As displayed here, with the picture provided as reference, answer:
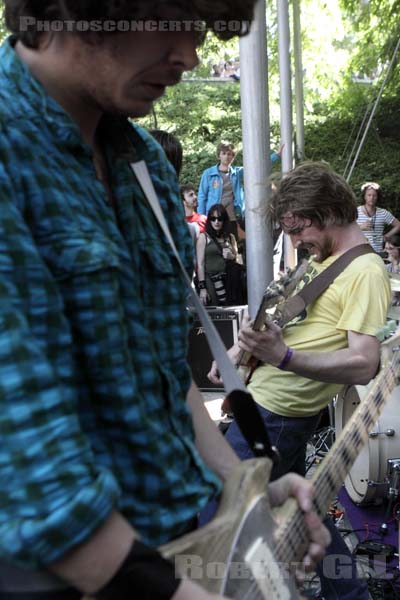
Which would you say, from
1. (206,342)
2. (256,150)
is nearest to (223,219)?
(206,342)

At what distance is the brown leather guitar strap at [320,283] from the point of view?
3072mm

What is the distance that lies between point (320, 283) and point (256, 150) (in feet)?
7.85

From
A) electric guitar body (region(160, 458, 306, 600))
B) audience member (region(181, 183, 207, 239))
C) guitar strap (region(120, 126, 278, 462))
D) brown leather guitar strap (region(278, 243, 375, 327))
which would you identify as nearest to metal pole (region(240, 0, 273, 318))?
brown leather guitar strap (region(278, 243, 375, 327))

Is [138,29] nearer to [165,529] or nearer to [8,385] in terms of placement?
[8,385]

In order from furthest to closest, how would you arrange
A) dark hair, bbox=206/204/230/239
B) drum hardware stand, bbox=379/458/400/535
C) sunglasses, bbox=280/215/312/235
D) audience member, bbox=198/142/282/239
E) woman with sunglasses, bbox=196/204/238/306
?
audience member, bbox=198/142/282/239 → dark hair, bbox=206/204/230/239 → woman with sunglasses, bbox=196/204/238/306 → drum hardware stand, bbox=379/458/400/535 → sunglasses, bbox=280/215/312/235

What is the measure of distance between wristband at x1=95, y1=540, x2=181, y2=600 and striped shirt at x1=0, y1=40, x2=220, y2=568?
76mm

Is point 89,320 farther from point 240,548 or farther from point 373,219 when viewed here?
point 373,219

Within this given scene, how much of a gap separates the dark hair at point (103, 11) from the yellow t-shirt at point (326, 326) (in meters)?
1.92

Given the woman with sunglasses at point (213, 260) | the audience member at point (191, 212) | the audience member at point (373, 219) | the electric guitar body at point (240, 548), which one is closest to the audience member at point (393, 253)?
the audience member at point (373, 219)

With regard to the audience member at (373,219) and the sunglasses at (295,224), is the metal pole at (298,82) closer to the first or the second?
the audience member at (373,219)

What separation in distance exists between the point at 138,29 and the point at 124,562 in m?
0.79

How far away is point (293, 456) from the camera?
3.20 metres

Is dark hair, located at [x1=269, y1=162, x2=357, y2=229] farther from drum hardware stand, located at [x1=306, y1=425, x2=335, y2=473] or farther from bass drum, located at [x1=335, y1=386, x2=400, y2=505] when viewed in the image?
drum hardware stand, located at [x1=306, y1=425, x2=335, y2=473]

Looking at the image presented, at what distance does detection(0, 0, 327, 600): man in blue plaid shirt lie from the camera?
886 mm
